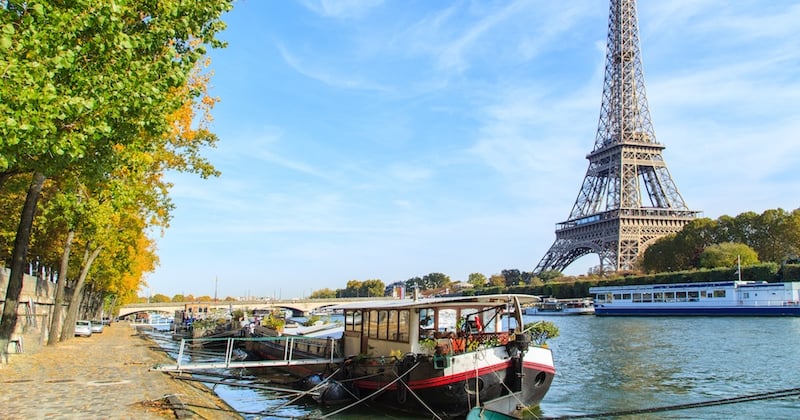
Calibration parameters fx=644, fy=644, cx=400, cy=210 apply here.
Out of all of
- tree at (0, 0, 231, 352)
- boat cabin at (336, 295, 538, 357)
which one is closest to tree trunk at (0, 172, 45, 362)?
tree at (0, 0, 231, 352)

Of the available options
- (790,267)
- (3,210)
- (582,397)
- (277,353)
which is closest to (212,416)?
(582,397)

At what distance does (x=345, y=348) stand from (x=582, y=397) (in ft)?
29.4

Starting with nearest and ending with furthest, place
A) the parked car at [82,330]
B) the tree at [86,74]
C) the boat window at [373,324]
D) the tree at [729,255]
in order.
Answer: the tree at [86,74] < the boat window at [373,324] < the parked car at [82,330] < the tree at [729,255]

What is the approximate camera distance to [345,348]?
78.9 ft

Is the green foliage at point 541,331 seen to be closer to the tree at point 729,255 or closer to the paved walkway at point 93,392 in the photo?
the paved walkway at point 93,392

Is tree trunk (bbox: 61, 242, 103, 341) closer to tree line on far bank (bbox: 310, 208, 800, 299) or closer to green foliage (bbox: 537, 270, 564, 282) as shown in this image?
tree line on far bank (bbox: 310, 208, 800, 299)

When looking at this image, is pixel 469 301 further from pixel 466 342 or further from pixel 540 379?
pixel 540 379

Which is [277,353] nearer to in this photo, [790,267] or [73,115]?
[73,115]

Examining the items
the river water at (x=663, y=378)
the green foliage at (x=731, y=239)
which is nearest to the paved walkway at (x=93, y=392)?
the river water at (x=663, y=378)

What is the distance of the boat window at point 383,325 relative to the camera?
21.1 meters

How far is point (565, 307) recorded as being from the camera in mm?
110688

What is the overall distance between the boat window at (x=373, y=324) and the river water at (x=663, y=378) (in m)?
2.64

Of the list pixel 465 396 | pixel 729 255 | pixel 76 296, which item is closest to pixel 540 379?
pixel 465 396

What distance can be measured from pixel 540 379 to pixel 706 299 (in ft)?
222
